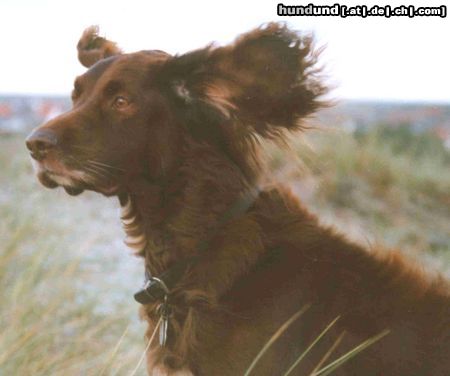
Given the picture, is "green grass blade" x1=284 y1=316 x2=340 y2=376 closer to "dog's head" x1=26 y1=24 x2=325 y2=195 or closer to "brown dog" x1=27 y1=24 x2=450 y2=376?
"brown dog" x1=27 y1=24 x2=450 y2=376

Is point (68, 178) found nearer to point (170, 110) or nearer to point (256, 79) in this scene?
point (170, 110)

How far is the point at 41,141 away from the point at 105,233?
316 centimetres

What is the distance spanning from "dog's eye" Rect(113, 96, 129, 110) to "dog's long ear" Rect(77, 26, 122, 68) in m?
0.51

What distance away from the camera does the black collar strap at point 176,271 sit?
2766 mm

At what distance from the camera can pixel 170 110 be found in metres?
2.78

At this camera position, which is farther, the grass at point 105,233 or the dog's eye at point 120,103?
the grass at point 105,233

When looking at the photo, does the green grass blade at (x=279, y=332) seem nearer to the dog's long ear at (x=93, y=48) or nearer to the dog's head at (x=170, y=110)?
the dog's head at (x=170, y=110)

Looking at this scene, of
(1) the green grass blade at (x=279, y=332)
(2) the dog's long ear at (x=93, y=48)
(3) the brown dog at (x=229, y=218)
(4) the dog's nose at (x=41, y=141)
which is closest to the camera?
Result: (1) the green grass blade at (x=279, y=332)

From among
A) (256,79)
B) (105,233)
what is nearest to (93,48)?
(256,79)

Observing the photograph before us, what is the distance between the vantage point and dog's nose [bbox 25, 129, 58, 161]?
8.79 feet

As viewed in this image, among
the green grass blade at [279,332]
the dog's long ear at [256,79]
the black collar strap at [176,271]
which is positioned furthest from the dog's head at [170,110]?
the green grass blade at [279,332]

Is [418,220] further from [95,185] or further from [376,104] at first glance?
[95,185]

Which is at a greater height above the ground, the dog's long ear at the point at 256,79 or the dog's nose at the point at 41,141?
the dog's long ear at the point at 256,79

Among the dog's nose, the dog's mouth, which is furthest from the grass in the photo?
the dog's nose
